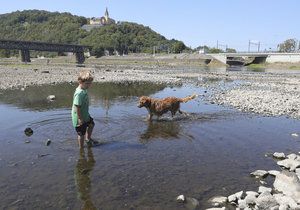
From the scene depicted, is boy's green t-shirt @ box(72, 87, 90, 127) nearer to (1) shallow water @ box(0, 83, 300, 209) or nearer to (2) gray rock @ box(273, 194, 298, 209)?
(1) shallow water @ box(0, 83, 300, 209)

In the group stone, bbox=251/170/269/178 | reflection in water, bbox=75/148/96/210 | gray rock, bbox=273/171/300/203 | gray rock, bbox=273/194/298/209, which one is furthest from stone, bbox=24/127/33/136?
gray rock, bbox=273/194/298/209

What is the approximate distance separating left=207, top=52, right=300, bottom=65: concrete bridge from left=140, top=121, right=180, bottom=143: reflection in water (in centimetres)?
11989

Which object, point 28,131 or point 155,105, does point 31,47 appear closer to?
point 155,105

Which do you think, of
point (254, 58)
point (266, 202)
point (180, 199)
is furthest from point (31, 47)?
point (266, 202)

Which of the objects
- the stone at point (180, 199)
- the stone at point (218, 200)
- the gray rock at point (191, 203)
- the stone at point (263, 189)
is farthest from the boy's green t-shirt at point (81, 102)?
the stone at point (263, 189)

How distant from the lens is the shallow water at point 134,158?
8078 millimetres

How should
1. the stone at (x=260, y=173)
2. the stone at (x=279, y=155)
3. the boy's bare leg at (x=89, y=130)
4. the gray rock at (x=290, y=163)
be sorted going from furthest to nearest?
the boy's bare leg at (x=89, y=130)
the stone at (x=279, y=155)
the gray rock at (x=290, y=163)
the stone at (x=260, y=173)

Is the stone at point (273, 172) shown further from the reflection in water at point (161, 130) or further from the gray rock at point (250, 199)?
the reflection in water at point (161, 130)

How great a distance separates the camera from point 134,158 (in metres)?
10.8

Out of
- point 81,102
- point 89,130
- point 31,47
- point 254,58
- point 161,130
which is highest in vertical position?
point 31,47

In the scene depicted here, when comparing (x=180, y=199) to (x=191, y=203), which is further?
(x=180, y=199)

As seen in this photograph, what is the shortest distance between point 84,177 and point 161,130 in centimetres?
624

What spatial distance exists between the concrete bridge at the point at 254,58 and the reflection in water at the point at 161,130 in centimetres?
11989

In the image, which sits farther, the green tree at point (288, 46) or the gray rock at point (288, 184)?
the green tree at point (288, 46)
